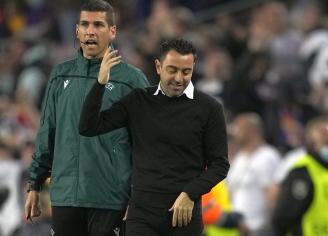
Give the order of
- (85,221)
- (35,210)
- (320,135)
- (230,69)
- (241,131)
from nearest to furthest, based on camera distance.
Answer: (85,221)
(35,210)
(320,135)
(241,131)
(230,69)

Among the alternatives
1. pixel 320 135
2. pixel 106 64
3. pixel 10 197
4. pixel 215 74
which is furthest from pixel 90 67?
pixel 215 74

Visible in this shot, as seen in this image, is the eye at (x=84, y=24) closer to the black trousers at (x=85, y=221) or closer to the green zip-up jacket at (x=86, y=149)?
the green zip-up jacket at (x=86, y=149)

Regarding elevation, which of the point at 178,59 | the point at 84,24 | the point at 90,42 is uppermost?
the point at 84,24

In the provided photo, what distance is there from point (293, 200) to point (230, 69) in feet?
16.0

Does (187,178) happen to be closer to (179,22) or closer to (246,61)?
(246,61)

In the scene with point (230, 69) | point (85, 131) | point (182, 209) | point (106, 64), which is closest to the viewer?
point (182, 209)

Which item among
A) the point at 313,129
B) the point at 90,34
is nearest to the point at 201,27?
the point at 313,129

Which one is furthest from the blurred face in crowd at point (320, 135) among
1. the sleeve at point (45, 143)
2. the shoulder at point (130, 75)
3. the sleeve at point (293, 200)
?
the sleeve at point (45, 143)

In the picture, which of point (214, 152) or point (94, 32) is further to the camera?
point (94, 32)

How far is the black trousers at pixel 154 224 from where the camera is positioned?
6516mm

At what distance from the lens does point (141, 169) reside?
21.7 ft

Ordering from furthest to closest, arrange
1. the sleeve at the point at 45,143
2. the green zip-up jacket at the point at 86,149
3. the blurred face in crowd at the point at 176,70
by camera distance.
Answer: the sleeve at the point at 45,143, the green zip-up jacket at the point at 86,149, the blurred face in crowd at the point at 176,70

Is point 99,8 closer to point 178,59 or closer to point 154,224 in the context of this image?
point 178,59

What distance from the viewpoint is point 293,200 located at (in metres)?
9.43
